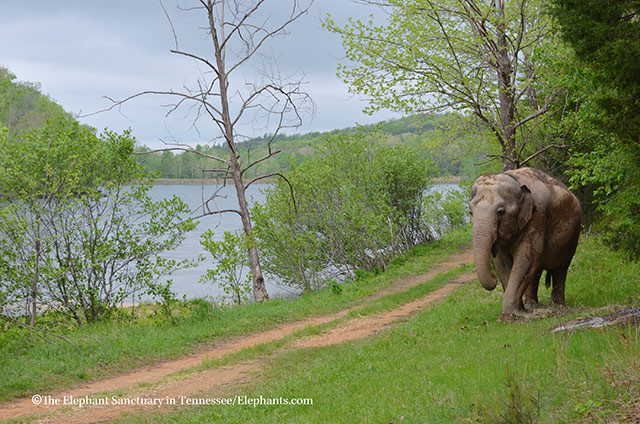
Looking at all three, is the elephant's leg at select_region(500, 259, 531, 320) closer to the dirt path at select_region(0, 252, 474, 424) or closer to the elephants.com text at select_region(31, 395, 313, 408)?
the dirt path at select_region(0, 252, 474, 424)

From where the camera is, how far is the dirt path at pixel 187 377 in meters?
8.52

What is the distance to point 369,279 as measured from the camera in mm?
20859

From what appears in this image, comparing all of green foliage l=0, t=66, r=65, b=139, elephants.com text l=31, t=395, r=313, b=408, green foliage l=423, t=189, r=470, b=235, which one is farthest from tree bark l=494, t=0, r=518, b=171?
green foliage l=0, t=66, r=65, b=139

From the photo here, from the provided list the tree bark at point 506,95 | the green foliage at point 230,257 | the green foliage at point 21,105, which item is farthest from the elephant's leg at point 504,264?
the green foliage at point 21,105

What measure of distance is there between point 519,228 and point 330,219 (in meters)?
14.0

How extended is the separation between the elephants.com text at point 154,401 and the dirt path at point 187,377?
0.06 m

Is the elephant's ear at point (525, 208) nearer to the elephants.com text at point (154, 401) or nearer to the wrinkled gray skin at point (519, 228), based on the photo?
the wrinkled gray skin at point (519, 228)

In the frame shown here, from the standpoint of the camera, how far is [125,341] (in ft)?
39.7

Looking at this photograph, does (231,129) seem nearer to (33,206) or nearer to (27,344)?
(33,206)

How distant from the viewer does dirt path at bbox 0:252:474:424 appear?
28.0 ft

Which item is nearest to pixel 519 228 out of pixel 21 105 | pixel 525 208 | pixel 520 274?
pixel 525 208

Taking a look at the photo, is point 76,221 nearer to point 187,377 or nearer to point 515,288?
point 187,377

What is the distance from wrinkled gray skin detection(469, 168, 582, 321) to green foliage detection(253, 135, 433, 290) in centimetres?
1168

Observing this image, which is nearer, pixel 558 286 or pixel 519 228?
pixel 519 228
